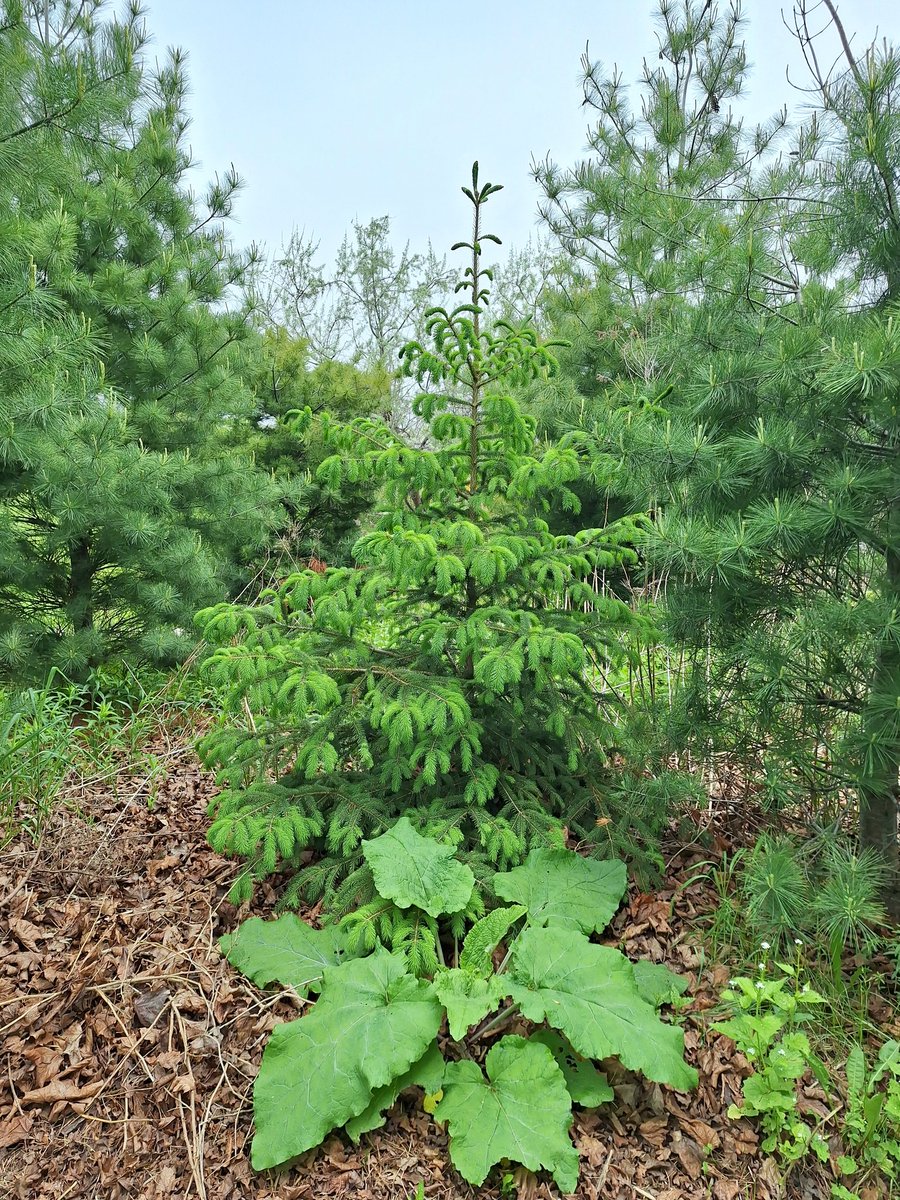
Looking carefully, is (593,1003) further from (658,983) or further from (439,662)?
(439,662)

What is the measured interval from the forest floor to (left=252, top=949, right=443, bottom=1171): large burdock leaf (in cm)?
11

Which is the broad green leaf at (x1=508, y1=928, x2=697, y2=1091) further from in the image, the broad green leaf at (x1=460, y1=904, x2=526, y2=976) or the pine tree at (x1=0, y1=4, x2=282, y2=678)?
the pine tree at (x1=0, y1=4, x2=282, y2=678)

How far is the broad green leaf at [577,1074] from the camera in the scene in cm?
164

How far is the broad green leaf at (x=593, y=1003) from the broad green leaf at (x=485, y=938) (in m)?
0.06

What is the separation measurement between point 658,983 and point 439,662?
1.18 meters

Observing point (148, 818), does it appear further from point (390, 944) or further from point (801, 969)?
point (801, 969)

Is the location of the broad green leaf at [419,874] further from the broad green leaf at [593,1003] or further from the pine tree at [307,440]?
the pine tree at [307,440]

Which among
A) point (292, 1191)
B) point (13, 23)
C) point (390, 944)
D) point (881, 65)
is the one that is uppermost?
point (13, 23)

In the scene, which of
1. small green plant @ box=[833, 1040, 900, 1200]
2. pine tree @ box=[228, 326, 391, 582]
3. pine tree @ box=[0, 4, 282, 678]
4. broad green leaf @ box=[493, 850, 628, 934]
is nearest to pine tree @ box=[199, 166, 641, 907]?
broad green leaf @ box=[493, 850, 628, 934]

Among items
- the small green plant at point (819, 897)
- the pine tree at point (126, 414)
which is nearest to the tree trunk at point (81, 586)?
the pine tree at point (126, 414)

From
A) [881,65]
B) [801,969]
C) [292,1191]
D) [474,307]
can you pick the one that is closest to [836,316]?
[881,65]

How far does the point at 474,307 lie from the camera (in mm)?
2332

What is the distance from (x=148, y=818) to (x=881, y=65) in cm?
332

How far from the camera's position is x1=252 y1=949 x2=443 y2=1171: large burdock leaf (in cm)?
152
